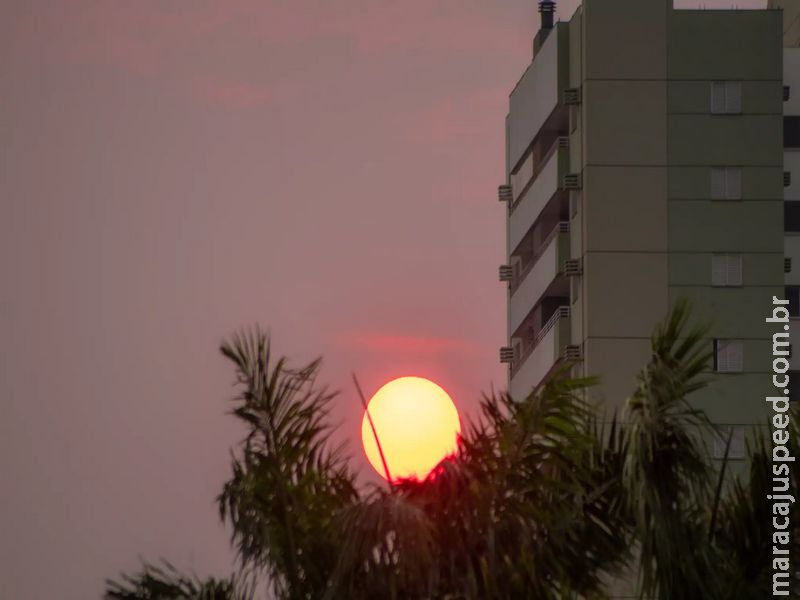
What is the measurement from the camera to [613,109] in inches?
2217

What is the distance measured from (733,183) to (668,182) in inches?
72.7

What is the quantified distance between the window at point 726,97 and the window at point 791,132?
331 centimetres

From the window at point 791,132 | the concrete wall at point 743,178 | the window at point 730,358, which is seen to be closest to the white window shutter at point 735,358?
the window at point 730,358

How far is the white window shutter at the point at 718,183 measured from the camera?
56.9 metres

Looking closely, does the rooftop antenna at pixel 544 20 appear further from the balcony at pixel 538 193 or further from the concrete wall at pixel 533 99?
the balcony at pixel 538 193

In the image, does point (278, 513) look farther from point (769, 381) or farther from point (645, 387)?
point (769, 381)

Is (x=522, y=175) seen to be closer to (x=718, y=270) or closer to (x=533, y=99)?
(x=533, y=99)

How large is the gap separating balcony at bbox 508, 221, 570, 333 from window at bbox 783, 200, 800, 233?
6.53 metres

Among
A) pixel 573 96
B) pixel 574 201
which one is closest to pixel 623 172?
pixel 574 201

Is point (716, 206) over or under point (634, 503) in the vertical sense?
over

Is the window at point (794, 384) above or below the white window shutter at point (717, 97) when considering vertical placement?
below

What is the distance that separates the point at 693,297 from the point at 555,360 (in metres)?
4.09

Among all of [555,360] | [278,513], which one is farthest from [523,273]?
[278,513]

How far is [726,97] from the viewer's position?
56.8 metres
